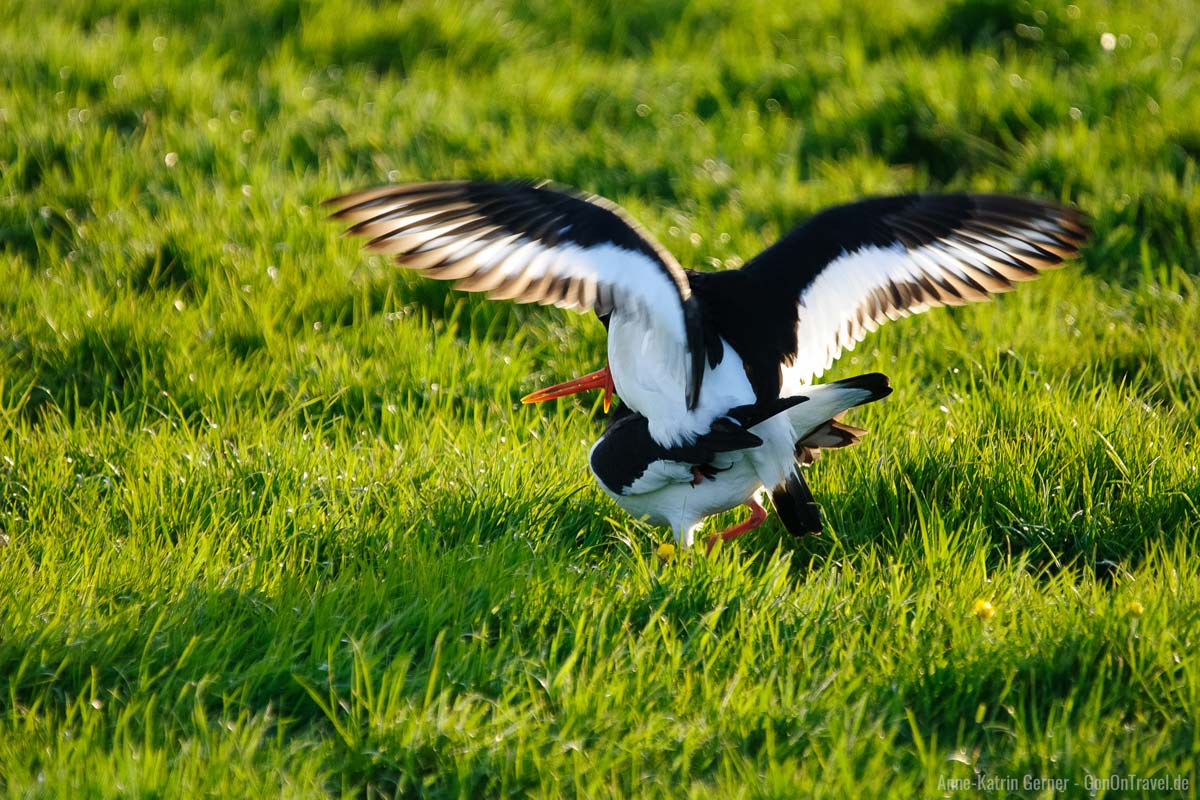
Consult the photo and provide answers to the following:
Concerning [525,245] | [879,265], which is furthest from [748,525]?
[525,245]

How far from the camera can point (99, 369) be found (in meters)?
4.54

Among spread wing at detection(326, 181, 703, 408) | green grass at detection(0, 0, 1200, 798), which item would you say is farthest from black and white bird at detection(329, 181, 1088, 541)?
green grass at detection(0, 0, 1200, 798)

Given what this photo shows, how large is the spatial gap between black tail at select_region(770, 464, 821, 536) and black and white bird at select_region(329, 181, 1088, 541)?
0.06 ft

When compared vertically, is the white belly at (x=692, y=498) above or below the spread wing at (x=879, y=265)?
below

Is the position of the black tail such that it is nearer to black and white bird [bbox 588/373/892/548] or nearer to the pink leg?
black and white bird [bbox 588/373/892/548]

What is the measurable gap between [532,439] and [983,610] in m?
1.72

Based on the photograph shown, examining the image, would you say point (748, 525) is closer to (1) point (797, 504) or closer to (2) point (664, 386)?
(1) point (797, 504)

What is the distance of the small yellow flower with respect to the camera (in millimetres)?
3240

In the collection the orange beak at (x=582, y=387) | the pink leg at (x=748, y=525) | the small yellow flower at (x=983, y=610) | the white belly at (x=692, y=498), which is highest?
A: the orange beak at (x=582, y=387)

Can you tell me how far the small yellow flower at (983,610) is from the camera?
128 inches

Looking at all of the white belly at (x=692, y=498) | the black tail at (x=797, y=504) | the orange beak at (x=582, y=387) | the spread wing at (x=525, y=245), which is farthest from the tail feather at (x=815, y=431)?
the orange beak at (x=582, y=387)

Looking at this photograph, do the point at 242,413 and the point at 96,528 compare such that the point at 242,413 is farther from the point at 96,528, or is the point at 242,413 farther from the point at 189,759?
the point at 189,759

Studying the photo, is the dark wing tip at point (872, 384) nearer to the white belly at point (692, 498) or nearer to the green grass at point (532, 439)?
the white belly at point (692, 498)

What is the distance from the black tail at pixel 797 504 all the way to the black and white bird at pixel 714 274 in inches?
0.7
